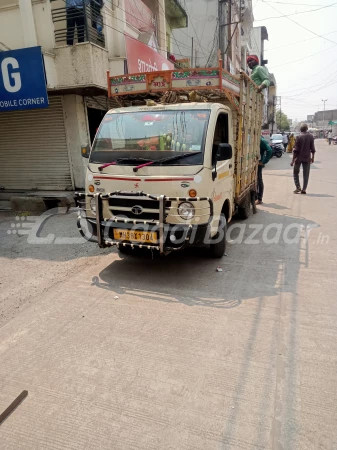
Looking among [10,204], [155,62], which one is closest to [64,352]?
[10,204]

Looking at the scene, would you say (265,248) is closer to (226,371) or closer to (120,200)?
(120,200)

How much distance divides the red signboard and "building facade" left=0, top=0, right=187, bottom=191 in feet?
0.08

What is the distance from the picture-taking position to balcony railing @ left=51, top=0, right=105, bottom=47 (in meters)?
7.62

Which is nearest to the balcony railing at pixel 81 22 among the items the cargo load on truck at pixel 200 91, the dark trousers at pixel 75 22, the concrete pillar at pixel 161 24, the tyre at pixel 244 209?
the dark trousers at pixel 75 22

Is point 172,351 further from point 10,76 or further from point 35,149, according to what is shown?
point 35,149

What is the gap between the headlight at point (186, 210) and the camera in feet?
12.6

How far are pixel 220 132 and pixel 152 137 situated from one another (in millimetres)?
1031

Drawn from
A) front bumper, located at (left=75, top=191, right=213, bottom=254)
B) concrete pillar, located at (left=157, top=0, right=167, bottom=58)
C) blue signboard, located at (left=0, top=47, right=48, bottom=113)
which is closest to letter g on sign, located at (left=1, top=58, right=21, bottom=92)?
blue signboard, located at (left=0, top=47, right=48, bottom=113)

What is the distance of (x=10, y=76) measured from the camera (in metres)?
7.16

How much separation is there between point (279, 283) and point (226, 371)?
1.80 m

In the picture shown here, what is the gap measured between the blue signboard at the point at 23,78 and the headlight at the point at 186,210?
4.98 m

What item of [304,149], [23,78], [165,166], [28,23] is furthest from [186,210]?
[28,23]

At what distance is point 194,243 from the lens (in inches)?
157

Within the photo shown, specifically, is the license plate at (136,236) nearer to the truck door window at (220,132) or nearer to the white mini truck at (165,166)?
the white mini truck at (165,166)
